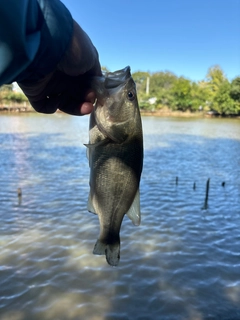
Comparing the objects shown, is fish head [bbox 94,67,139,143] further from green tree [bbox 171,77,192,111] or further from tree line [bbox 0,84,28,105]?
green tree [bbox 171,77,192,111]

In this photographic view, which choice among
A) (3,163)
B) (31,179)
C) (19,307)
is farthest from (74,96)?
(3,163)

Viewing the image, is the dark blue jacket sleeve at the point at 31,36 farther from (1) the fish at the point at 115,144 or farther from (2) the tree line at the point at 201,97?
(2) the tree line at the point at 201,97

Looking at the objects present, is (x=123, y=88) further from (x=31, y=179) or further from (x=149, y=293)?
(x=31, y=179)

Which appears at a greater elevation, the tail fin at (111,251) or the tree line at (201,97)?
the tree line at (201,97)

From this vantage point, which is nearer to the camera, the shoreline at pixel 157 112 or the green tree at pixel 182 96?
the shoreline at pixel 157 112

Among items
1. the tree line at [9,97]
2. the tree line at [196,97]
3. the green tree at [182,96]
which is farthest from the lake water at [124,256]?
the green tree at [182,96]

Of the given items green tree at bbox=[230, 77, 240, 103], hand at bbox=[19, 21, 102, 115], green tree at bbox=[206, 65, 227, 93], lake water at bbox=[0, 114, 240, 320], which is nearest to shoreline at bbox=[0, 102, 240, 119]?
green tree at bbox=[230, 77, 240, 103]
